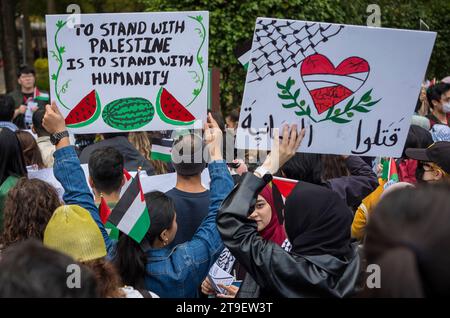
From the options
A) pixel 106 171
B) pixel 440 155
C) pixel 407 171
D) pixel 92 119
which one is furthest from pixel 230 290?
pixel 407 171

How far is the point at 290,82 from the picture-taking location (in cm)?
376

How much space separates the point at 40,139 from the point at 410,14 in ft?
36.0

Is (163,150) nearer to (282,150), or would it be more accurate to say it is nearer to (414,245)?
(282,150)

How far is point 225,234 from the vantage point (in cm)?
294

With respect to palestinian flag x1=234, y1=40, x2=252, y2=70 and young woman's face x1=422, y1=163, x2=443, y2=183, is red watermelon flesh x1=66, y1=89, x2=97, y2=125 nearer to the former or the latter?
palestinian flag x1=234, y1=40, x2=252, y2=70

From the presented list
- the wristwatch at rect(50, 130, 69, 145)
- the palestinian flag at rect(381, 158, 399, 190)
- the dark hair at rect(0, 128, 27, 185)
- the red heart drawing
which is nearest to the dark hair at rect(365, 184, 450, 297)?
the red heart drawing

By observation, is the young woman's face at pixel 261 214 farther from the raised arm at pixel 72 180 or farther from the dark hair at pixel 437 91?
the dark hair at pixel 437 91

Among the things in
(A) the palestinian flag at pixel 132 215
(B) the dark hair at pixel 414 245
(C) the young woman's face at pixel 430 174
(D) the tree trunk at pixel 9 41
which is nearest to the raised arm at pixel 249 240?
(A) the palestinian flag at pixel 132 215

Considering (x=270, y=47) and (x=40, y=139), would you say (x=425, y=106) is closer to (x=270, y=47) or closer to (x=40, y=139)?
(x=40, y=139)

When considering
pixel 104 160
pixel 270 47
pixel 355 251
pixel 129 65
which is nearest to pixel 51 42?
pixel 129 65

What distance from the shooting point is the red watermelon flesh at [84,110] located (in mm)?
4594

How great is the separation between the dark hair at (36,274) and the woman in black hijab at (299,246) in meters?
1.05

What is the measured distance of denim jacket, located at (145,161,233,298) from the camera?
323 cm

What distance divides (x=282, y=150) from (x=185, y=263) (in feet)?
2.33
